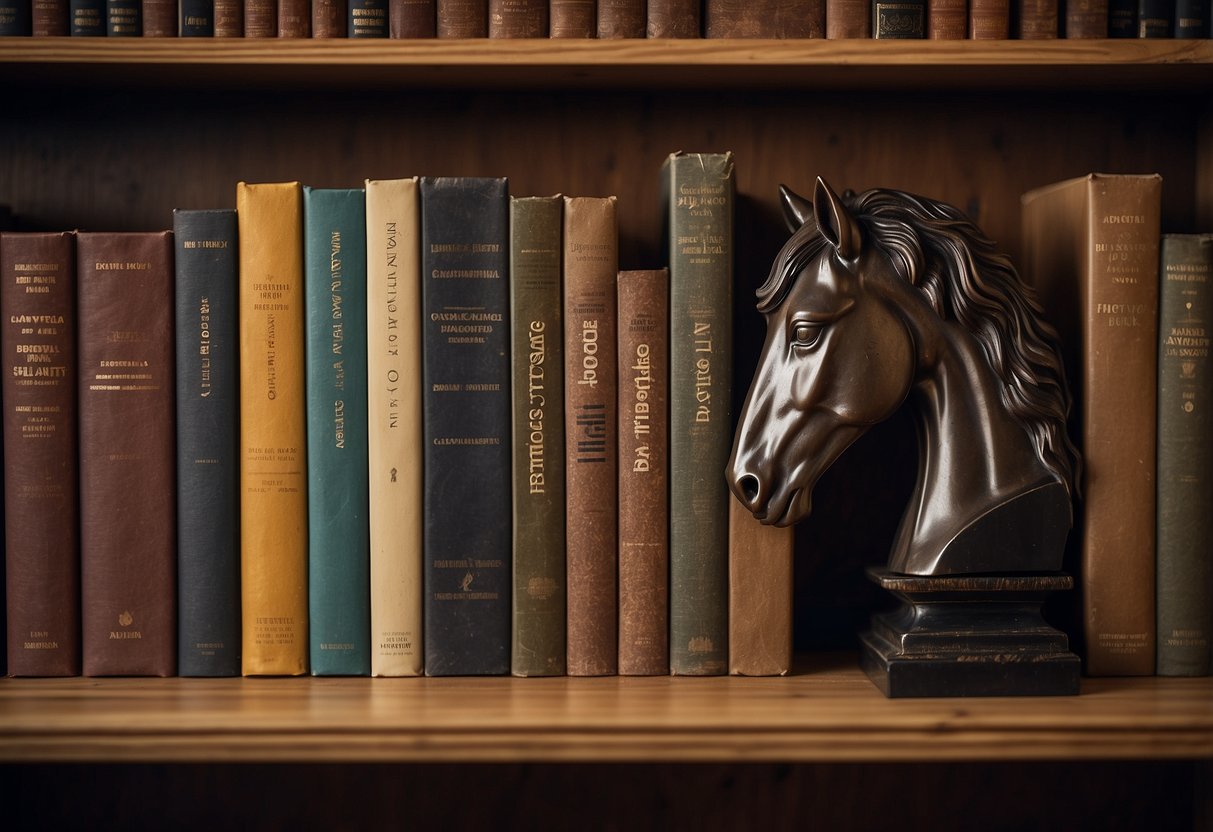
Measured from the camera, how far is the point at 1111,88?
37.2 inches

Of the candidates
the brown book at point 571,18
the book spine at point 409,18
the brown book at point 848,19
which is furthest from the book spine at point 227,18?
the brown book at point 848,19

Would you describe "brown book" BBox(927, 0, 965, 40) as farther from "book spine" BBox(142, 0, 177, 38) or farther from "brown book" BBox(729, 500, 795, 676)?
"book spine" BBox(142, 0, 177, 38)

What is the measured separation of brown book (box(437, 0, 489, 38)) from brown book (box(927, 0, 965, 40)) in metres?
0.35

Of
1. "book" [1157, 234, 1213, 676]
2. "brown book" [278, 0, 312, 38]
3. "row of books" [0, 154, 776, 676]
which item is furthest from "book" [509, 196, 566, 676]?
"book" [1157, 234, 1213, 676]

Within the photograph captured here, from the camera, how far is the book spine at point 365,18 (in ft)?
2.71

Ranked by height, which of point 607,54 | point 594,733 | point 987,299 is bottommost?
point 594,733

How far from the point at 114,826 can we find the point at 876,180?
92 centimetres

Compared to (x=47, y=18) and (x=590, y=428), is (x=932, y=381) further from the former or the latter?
(x=47, y=18)

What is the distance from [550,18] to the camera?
2.73 feet

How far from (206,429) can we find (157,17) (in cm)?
32

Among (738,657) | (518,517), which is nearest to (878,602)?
(738,657)

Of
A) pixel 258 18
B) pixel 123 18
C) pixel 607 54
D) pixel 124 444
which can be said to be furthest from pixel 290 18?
pixel 124 444

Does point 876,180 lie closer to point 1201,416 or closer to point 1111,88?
point 1111,88

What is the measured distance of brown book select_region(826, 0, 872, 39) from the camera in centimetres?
83
